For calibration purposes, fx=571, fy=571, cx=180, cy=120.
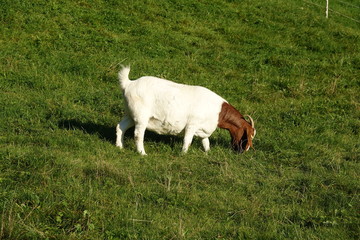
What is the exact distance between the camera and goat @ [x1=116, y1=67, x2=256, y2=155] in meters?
9.72

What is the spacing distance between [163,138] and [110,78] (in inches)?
150

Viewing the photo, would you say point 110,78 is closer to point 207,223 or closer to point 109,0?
point 109,0

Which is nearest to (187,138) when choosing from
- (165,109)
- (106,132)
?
(165,109)

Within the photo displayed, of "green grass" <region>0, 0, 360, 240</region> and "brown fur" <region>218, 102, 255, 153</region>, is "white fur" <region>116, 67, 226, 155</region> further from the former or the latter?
"green grass" <region>0, 0, 360, 240</region>

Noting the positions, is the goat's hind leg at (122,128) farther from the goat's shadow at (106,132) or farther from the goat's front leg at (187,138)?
the goat's front leg at (187,138)

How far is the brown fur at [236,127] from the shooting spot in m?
10.3

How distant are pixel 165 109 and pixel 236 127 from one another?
1.45m

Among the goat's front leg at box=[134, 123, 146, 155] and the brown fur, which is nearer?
the goat's front leg at box=[134, 123, 146, 155]

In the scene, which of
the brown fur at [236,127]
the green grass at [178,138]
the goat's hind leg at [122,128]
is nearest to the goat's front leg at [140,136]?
the green grass at [178,138]

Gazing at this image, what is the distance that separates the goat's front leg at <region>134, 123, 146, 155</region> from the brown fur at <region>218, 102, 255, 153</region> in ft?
4.85

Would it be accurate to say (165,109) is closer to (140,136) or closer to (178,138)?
(140,136)

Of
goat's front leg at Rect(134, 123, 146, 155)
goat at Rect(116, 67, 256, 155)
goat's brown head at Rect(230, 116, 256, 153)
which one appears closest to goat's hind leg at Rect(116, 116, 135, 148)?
goat at Rect(116, 67, 256, 155)

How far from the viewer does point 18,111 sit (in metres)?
11.1

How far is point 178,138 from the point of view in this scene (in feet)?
35.7
